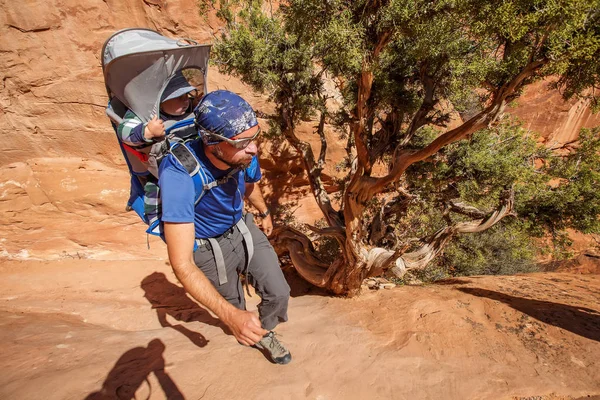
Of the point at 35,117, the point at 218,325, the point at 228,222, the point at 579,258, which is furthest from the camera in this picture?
the point at 579,258

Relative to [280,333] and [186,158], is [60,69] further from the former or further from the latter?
[280,333]

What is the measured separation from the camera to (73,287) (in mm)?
5160

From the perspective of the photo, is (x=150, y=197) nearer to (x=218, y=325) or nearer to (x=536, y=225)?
(x=218, y=325)

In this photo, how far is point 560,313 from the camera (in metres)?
3.77

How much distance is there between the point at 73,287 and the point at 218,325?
3334 millimetres

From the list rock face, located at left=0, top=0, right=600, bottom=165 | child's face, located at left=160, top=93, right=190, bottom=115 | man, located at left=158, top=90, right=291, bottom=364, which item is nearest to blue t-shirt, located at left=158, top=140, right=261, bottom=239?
man, located at left=158, top=90, right=291, bottom=364

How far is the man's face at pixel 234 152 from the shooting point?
1904 millimetres

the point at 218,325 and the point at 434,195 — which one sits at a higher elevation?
the point at 434,195

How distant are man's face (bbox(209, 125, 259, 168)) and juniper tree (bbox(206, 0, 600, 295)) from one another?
5.06 ft

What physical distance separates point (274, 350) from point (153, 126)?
82.4 inches

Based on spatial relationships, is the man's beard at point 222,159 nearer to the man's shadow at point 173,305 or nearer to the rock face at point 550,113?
the man's shadow at point 173,305

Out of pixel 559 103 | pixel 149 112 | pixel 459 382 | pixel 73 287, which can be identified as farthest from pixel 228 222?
pixel 559 103

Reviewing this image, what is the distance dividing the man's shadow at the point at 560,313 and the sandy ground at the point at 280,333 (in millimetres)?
24

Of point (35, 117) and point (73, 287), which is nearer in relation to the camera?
point (73, 287)
